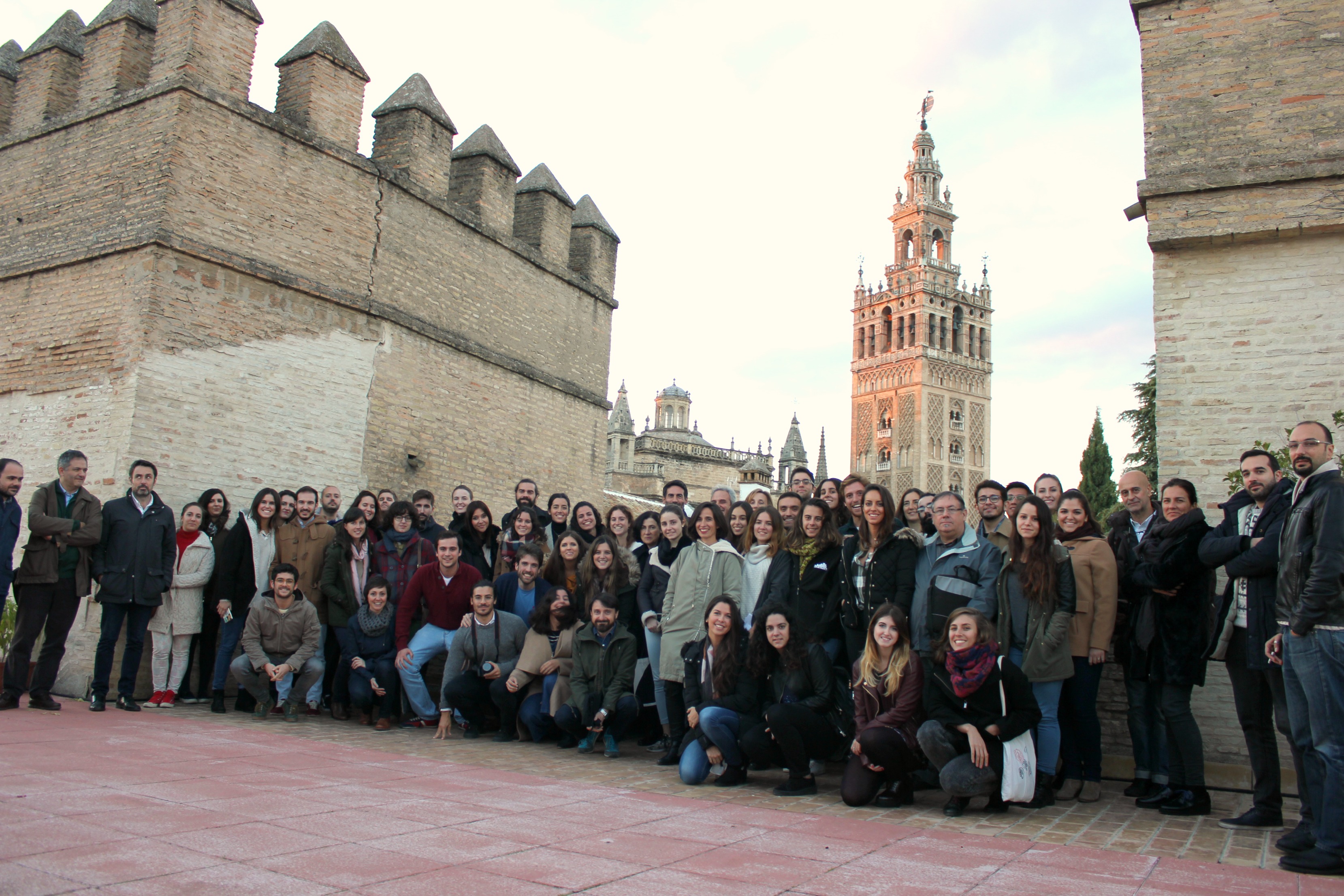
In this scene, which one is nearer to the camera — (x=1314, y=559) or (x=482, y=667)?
(x=1314, y=559)

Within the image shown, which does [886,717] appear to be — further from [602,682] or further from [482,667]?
[482,667]

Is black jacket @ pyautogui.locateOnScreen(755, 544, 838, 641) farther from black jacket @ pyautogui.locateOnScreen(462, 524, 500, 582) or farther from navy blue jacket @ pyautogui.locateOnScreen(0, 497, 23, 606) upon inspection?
navy blue jacket @ pyautogui.locateOnScreen(0, 497, 23, 606)

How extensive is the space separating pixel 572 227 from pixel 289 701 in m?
9.61

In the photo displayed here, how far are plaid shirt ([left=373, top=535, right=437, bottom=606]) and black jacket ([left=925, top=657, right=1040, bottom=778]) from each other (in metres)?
4.86

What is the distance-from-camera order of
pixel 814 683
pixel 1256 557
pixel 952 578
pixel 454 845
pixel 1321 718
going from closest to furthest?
pixel 454 845, pixel 1321 718, pixel 1256 557, pixel 952 578, pixel 814 683

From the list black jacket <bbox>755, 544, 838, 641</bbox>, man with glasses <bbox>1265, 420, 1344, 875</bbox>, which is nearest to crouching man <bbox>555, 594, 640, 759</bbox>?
black jacket <bbox>755, 544, 838, 641</bbox>

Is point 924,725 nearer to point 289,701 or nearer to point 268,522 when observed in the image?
point 289,701

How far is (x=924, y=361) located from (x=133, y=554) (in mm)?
75471

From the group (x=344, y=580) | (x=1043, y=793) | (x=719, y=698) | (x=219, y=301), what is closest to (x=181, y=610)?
(x=344, y=580)

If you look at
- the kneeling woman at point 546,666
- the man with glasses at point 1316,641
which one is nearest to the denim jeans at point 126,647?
the kneeling woman at point 546,666

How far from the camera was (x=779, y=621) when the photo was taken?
5949mm

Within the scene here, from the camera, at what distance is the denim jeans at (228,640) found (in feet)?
26.5

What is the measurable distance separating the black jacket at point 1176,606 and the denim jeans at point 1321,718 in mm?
1024

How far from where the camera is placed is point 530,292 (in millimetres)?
13992
